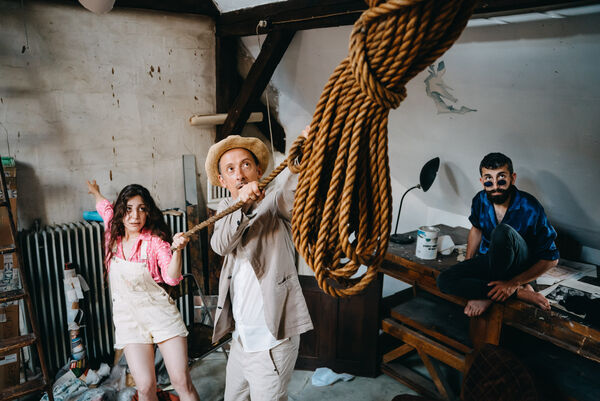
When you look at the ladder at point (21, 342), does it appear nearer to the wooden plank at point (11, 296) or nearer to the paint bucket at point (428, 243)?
the wooden plank at point (11, 296)

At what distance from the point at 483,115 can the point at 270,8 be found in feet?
5.13

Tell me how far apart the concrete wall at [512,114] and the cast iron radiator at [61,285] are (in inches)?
81.7

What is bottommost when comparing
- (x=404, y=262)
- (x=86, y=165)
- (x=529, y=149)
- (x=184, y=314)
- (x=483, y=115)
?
(x=184, y=314)

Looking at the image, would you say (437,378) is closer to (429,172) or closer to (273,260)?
(429,172)

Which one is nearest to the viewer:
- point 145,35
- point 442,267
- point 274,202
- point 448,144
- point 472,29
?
point 274,202

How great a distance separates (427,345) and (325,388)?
81cm

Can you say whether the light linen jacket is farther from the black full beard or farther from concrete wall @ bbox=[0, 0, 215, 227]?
concrete wall @ bbox=[0, 0, 215, 227]

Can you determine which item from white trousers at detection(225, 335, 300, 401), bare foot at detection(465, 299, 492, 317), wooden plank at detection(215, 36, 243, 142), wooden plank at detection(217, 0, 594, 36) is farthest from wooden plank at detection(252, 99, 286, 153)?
white trousers at detection(225, 335, 300, 401)

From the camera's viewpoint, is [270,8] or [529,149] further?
[270,8]

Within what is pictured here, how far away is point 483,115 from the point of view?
2.33 metres

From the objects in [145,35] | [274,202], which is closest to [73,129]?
[145,35]

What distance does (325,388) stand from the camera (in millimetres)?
2871

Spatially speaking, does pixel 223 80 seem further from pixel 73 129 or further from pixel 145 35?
pixel 73 129

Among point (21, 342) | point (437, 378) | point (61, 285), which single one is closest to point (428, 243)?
point (437, 378)
